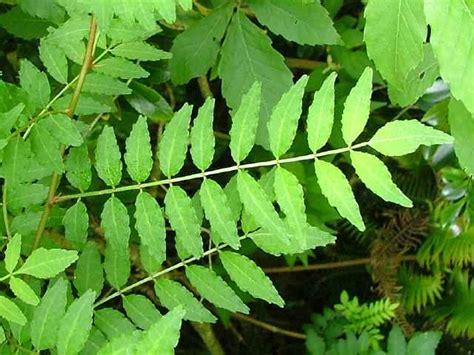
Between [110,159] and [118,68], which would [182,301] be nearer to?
[110,159]

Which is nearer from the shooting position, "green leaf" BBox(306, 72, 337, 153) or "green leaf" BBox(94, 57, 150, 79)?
"green leaf" BBox(306, 72, 337, 153)

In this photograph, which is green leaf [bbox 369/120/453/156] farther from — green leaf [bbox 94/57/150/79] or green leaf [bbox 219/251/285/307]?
green leaf [bbox 94/57/150/79]

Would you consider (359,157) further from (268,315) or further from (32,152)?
(268,315)

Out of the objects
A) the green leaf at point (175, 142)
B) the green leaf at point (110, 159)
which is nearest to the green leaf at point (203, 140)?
the green leaf at point (175, 142)

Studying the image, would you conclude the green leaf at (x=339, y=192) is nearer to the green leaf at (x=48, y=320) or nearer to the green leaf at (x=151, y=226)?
the green leaf at (x=151, y=226)

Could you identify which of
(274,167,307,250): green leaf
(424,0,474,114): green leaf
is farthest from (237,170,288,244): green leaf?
(424,0,474,114): green leaf
